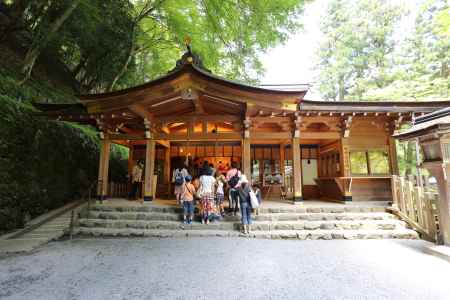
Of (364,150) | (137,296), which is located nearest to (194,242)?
(137,296)

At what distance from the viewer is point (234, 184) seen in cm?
647

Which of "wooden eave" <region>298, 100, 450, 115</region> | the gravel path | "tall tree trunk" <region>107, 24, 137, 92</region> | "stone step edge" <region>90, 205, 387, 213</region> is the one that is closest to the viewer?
the gravel path

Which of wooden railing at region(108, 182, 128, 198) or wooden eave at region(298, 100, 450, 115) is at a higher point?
wooden eave at region(298, 100, 450, 115)

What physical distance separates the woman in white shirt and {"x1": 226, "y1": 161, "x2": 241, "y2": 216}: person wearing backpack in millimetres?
569

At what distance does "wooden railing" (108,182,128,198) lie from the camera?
9770mm

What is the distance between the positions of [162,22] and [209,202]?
39.3ft

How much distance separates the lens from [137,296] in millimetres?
2951

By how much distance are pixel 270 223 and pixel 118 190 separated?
768 centimetres

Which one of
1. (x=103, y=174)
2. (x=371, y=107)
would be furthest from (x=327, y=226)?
(x=103, y=174)

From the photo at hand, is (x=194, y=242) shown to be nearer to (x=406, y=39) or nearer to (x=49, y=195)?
(x=49, y=195)

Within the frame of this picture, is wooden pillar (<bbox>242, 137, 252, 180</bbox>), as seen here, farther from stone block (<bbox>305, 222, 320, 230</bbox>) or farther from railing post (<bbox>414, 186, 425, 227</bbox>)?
railing post (<bbox>414, 186, 425, 227</bbox>)

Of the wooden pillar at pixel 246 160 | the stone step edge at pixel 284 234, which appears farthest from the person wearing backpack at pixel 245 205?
the wooden pillar at pixel 246 160

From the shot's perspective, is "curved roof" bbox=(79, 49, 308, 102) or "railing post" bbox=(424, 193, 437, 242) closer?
"railing post" bbox=(424, 193, 437, 242)

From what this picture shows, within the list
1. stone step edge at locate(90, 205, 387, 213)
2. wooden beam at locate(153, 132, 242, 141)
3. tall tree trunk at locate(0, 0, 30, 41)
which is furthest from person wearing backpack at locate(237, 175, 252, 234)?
tall tree trunk at locate(0, 0, 30, 41)
